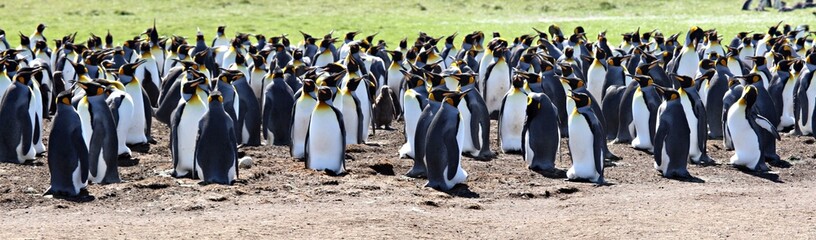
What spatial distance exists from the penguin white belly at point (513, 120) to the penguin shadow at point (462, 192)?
213 cm

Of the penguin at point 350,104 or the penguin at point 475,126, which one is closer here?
the penguin at point 475,126

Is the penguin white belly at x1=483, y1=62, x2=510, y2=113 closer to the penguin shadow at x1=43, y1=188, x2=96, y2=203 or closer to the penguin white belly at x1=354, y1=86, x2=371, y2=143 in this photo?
the penguin white belly at x1=354, y1=86, x2=371, y2=143

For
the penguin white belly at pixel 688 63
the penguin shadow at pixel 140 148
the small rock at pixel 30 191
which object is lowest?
the penguin shadow at pixel 140 148

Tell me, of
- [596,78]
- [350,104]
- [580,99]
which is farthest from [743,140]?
[596,78]

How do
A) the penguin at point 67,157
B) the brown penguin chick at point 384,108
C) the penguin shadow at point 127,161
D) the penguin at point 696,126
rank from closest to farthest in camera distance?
the penguin at point 67,157 → the penguin shadow at point 127,161 → the penguin at point 696,126 → the brown penguin chick at point 384,108

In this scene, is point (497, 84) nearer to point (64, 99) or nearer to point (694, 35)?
point (694, 35)

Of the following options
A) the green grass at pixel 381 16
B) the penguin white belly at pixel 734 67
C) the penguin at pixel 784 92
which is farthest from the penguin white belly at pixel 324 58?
the green grass at pixel 381 16

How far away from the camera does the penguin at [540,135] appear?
1006 centimetres

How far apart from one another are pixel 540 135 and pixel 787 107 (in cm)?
428

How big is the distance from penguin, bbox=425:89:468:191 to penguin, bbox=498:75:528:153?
2.07 meters

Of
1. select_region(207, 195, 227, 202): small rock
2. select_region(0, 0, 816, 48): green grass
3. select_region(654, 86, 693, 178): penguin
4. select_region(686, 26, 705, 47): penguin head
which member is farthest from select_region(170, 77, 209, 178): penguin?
select_region(0, 0, 816, 48): green grass

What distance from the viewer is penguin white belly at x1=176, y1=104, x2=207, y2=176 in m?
9.57

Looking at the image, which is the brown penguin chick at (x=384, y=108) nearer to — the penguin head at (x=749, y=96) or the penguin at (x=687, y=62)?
the penguin head at (x=749, y=96)

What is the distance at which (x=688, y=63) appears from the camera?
51.1ft
